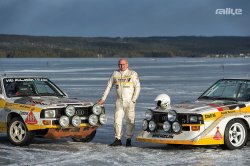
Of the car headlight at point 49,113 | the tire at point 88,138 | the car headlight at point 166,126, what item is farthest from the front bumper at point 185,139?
the car headlight at point 49,113

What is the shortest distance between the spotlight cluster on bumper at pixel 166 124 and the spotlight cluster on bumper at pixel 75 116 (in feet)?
3.44

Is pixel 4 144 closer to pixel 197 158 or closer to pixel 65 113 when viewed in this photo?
pixel 65 113

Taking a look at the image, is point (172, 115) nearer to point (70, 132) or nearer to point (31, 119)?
point (70, 132)

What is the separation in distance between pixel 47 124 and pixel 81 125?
0.71 m

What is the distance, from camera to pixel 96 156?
10.2 m

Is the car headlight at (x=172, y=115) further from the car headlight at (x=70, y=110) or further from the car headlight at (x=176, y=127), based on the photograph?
the car headlight at (x=70, y=110)

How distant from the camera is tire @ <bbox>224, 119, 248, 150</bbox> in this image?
10.5 meters

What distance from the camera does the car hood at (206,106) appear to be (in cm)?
1055

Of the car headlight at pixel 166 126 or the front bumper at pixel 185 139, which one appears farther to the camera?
the car headlight at pixel 166 126

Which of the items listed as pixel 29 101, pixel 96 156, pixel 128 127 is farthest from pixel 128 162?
pixel 29 101

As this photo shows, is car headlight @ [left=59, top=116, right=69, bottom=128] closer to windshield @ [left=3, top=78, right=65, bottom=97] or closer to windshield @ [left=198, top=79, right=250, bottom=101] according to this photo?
windshield @ [left=3, top=78, right=65, bottom=97]

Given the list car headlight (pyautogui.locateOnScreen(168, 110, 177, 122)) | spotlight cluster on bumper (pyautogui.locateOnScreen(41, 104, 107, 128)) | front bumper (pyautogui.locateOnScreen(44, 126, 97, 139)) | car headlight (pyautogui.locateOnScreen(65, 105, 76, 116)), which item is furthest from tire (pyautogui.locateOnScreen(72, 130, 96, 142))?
car headlight (pyautogui.locateOnScreen(168, 110, 177, 122))

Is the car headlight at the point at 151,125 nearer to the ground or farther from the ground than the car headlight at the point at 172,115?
nearer to the ground

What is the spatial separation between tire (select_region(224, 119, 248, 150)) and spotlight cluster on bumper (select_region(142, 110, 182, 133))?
2.90 ft
